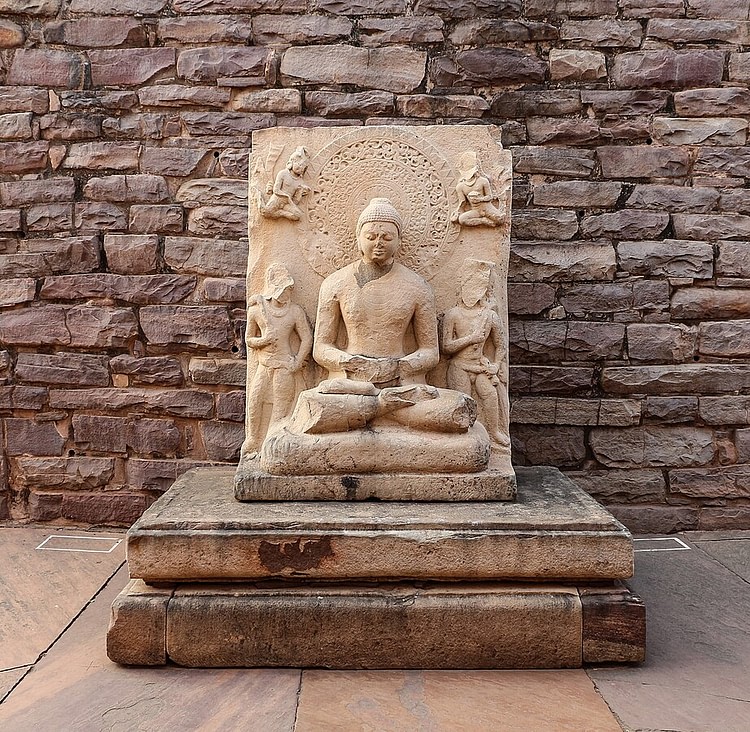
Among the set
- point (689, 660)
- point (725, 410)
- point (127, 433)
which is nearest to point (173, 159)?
point (127, 433)

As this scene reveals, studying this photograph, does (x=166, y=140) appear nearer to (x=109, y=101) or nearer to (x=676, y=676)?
(x=109, y=101)

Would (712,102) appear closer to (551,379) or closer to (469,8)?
(469,8)

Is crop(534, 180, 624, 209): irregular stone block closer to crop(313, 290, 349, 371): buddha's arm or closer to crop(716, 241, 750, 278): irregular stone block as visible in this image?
crop(716, 241, 750, 278): irregular stone block

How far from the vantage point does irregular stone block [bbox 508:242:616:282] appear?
3.89m

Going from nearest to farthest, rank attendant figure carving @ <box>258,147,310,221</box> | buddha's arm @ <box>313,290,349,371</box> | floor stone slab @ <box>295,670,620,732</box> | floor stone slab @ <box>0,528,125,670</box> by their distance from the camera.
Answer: floor stone slab @ <box>295,670,620,732</box>
floor stone slab @ <box>0,528,125,670</box>
buddha's arm @ <box>313,290,349,371</box>
attendant figure carving @ <box>258,147,310,221</box>

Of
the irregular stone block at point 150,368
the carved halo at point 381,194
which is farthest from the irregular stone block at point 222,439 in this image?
the carved halo at point 381,194

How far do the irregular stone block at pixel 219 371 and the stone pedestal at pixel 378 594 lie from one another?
152 centimetres

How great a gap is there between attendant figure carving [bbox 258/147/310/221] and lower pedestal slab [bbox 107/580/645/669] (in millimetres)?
1694

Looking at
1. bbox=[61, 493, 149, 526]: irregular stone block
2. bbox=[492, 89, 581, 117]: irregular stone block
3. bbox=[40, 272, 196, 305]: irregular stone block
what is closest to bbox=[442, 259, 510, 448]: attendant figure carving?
bbox=[492, 89, 581, 117]: irregular stone block

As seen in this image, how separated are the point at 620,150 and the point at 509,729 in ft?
9.98

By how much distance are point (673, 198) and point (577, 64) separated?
891mm

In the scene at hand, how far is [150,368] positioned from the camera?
155 inches

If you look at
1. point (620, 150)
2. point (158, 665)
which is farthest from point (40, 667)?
point (620, 150)

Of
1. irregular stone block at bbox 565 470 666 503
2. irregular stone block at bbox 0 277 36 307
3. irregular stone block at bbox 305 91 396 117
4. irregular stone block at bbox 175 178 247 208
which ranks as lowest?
irregular stone block at bbox 565 470 666 503
